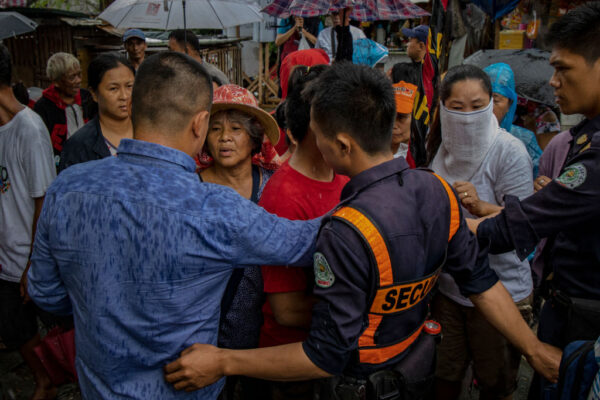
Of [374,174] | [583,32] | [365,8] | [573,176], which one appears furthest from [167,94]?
[365,8]

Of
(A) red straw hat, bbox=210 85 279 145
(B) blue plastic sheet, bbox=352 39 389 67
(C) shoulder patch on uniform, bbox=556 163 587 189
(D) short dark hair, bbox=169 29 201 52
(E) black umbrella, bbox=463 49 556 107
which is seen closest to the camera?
(C) shoulder patch on uniform, bbox=556 163 587 189

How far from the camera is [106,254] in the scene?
1.54 m

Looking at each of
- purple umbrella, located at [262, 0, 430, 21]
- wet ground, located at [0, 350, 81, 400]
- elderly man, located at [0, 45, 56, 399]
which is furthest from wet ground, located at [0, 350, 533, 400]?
purple umbrella, located at [262, 0, 430, 21]

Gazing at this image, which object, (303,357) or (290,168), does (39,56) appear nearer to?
(290,168)

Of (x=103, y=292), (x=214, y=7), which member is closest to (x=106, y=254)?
(x=103, y=292)

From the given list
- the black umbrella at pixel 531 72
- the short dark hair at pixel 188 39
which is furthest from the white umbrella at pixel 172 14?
the black umbrella at pixel 531 72

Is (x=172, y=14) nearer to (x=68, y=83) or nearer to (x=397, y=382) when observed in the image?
(x=68, y=83)

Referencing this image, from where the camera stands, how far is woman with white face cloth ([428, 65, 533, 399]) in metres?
2.68

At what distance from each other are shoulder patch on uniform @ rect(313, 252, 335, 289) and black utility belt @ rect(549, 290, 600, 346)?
120 centimetres

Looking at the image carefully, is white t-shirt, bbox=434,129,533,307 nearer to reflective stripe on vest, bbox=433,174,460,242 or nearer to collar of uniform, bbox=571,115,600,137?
collar of uniform, bbox=571,115,600,137

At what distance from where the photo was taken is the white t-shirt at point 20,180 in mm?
3178

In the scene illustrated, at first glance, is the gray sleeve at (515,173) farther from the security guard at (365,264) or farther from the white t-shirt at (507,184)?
the security guard at (365,264)

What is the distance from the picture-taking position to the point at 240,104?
8.50 ft

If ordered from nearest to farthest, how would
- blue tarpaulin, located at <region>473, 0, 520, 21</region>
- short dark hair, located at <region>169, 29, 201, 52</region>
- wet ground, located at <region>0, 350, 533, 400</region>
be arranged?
wet ground, located at <region>0, 350, 533, 400</region>, blue tarpaulin, located at <region>473, 0, 520, 21</region>, short dark hair, located at <region>169, 29, 201, 52</region>
